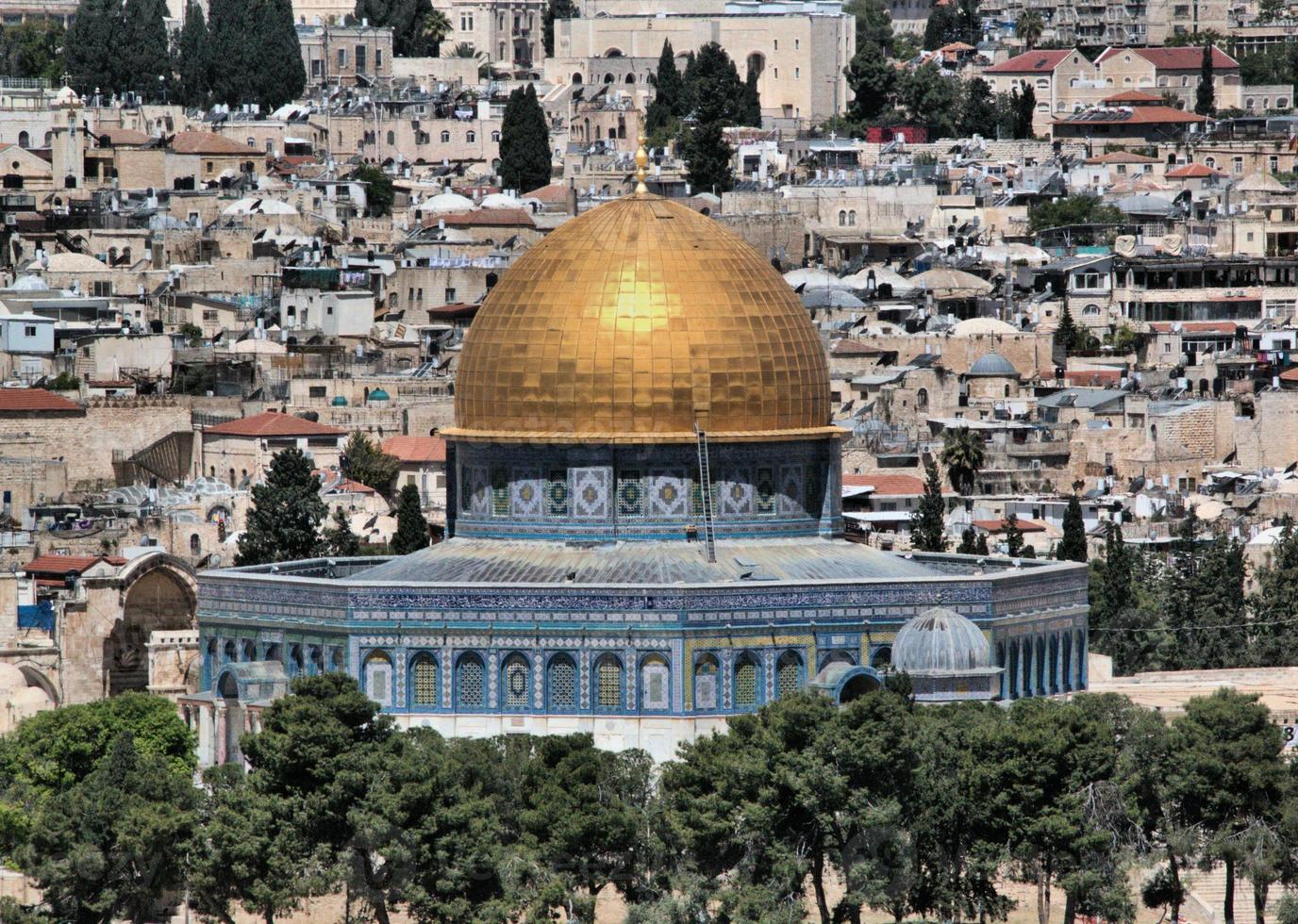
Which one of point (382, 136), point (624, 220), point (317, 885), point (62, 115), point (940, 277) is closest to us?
point (317, 885)

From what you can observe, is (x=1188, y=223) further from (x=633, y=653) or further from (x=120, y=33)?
(x=633, y=653)

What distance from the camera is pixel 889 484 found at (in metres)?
74.6

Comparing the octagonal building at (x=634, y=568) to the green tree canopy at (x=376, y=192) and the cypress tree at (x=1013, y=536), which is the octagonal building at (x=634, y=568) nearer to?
the cypress tree at (x=1013, y=536)

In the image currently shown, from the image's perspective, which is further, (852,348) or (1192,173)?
(1192,173)

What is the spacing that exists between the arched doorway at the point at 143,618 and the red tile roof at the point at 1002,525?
17370 millimetres

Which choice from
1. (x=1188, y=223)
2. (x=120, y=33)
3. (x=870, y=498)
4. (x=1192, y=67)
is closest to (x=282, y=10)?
(x=120, y=33)

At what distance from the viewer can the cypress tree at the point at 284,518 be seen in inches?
2564

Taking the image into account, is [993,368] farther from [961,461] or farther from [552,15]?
[552,15]

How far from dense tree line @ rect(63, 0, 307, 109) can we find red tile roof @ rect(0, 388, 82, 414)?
4733 centimetres

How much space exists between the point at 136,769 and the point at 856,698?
303 inches

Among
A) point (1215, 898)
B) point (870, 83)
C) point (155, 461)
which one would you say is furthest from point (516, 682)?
point (870, 83)

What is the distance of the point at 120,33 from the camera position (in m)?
129

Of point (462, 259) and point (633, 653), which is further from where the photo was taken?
point (462, 259)

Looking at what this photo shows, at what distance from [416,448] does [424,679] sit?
26185 millimetres
